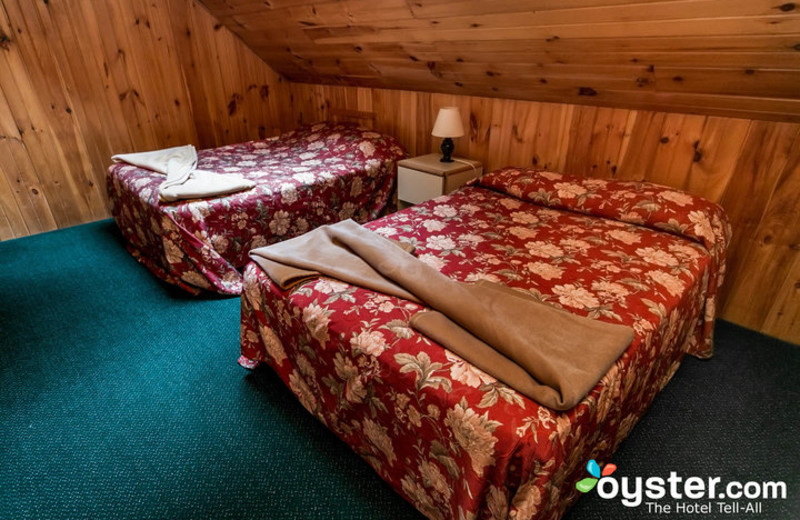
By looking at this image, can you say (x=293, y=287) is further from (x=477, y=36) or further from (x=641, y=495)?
(x=477, y=36)

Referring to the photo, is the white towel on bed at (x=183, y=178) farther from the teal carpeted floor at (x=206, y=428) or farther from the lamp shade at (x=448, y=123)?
the lamp shade at (x=448, y=123)

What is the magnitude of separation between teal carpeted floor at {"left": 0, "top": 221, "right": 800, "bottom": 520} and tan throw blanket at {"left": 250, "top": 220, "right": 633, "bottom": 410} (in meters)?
0.57

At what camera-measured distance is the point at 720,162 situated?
175cm

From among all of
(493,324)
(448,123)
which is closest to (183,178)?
(448,123)

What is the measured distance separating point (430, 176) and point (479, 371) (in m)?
1.76

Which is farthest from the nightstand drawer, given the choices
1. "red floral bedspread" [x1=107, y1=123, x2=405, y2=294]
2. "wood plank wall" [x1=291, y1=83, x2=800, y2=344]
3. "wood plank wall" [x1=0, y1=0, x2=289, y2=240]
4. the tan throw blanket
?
"wood plank wall" [x1=0, y1=0, x2=289, y2=240]

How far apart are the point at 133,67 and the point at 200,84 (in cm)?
49

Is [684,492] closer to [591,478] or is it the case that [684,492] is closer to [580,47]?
[591,478]

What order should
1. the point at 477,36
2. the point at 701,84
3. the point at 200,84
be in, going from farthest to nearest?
the point at 200,84 → the point at 477,36 → the point at 701,84

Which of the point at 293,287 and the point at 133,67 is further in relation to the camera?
the point at 133,67

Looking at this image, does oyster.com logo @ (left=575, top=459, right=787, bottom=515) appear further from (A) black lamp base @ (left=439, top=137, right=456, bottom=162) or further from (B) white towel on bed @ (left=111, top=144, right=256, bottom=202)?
(B) white towel on bed @ (left=111, top=144, right=256, bottom=202)

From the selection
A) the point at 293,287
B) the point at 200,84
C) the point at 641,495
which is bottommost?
the point at 641,495

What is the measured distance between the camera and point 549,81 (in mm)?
1994

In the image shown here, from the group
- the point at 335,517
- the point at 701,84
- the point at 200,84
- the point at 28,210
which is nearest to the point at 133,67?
the point at 200,84
